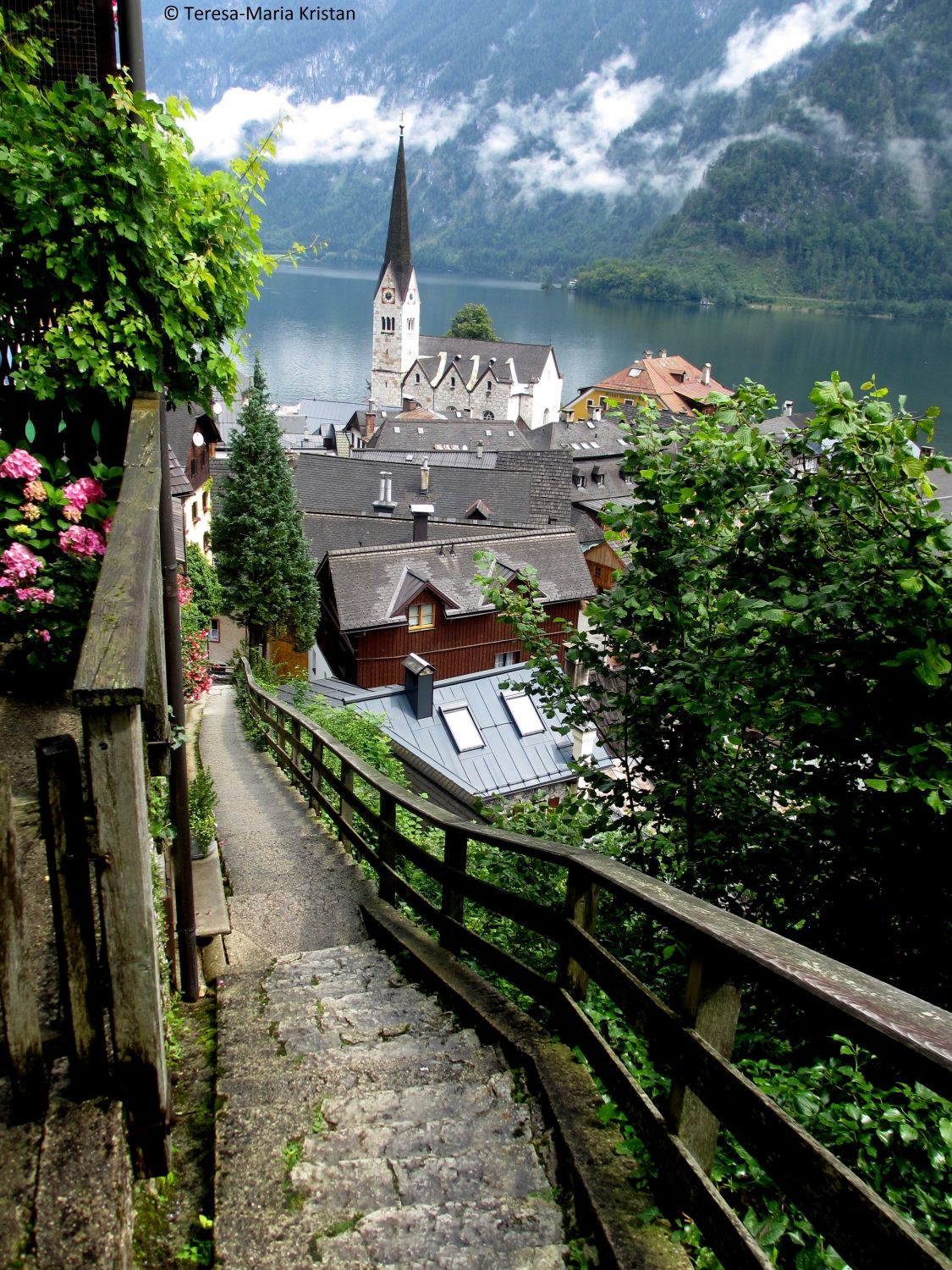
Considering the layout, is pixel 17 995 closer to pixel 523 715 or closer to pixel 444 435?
pixel 523 715

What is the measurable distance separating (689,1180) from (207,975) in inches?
152

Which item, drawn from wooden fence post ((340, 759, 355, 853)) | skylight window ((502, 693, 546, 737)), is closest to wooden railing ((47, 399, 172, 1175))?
wooden fence post ((340, 759, 355, 853))

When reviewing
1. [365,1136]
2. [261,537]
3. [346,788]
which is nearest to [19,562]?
[365,1136]

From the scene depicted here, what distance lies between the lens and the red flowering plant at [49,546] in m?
3.69

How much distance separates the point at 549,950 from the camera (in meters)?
4.96

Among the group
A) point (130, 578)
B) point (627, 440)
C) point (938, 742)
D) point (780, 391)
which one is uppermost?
point (780, 391)

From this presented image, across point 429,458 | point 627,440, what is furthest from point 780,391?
point 627,440

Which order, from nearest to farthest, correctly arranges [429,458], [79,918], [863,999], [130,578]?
[863,999] < [79,918] < [130,578] < [429,458]

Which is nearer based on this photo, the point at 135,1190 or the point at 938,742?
the point at 135,1190

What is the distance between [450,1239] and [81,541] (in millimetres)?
2828

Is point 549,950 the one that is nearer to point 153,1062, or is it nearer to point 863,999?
point 153,1062

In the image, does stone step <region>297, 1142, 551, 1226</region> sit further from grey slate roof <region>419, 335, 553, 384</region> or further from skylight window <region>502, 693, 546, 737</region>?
grey slate roof <region>419, 335, 553, 384</region>

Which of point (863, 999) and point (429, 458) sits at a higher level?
point (429, 458)

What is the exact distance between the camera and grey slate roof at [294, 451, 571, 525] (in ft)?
135
